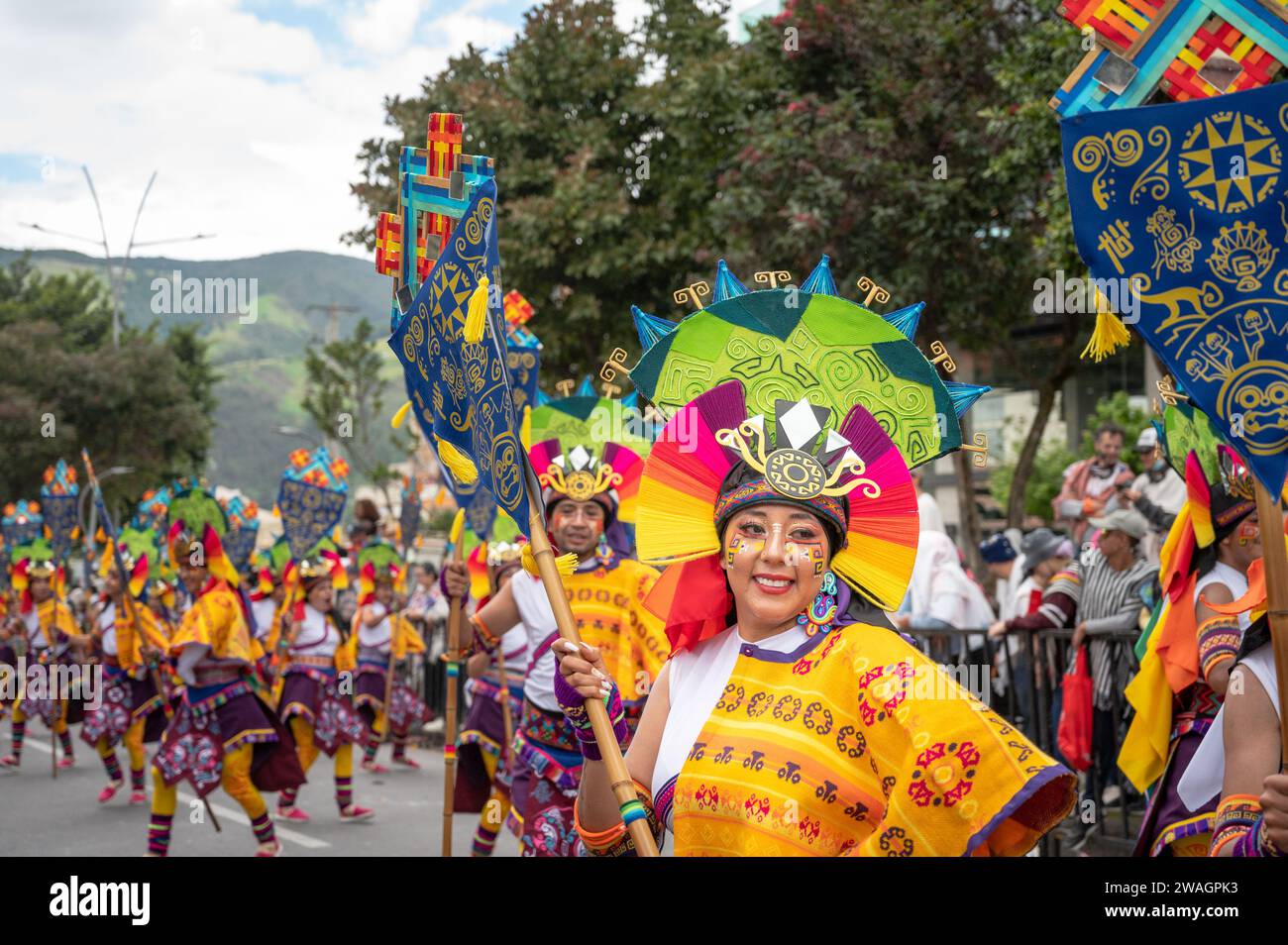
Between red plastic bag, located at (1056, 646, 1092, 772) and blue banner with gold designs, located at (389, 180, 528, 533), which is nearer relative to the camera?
blue banner with gold designs, located at (389, 180, 528, 533)

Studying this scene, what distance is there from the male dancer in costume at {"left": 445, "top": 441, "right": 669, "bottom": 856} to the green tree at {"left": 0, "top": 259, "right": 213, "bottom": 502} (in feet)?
73.5

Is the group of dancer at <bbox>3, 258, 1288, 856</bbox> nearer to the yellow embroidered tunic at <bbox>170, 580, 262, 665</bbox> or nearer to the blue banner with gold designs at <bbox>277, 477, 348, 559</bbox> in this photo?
the yellow embroidered tunic at <bbox>170, 580, 262, 665</bbox>

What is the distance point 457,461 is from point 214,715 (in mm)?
5612

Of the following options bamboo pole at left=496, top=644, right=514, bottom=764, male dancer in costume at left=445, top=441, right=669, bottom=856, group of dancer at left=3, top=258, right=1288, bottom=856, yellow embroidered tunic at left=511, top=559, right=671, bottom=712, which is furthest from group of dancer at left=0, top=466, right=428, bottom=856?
group of dancer at left=3, top=258, right=1288, bottom=856

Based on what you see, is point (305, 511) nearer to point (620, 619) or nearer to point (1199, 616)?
point (620, 619)

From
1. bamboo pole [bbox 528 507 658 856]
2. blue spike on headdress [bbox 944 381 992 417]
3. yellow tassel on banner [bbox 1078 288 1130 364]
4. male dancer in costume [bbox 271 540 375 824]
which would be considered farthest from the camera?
male dancer in costume [bbox 271 540 375 824]

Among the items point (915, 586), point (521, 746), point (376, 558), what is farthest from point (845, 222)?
point (521, 746)

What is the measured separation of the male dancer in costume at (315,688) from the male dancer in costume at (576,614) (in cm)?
443

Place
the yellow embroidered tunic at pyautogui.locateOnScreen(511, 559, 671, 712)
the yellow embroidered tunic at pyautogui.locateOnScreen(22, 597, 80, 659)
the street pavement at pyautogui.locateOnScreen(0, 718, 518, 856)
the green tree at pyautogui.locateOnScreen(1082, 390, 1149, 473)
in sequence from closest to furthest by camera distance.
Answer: the yellow embroidered tunic at pyautogui.locateOnScreen(511, 559, 671, 712) → the street pavement at pyautogui.locateOnScreen(0, 718, 518, 856) → the yellow embroidered tunic at pyautogui.locateOnScreen(22, 597, 80, 659) → the green tree at pyautogui.locateOnScreen(1082, 390, 1149, 473)

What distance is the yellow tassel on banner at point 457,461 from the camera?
3.73 m

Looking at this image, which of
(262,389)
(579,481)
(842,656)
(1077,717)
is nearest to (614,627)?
(579,481)

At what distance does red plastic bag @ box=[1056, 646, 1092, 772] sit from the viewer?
7.01 m
